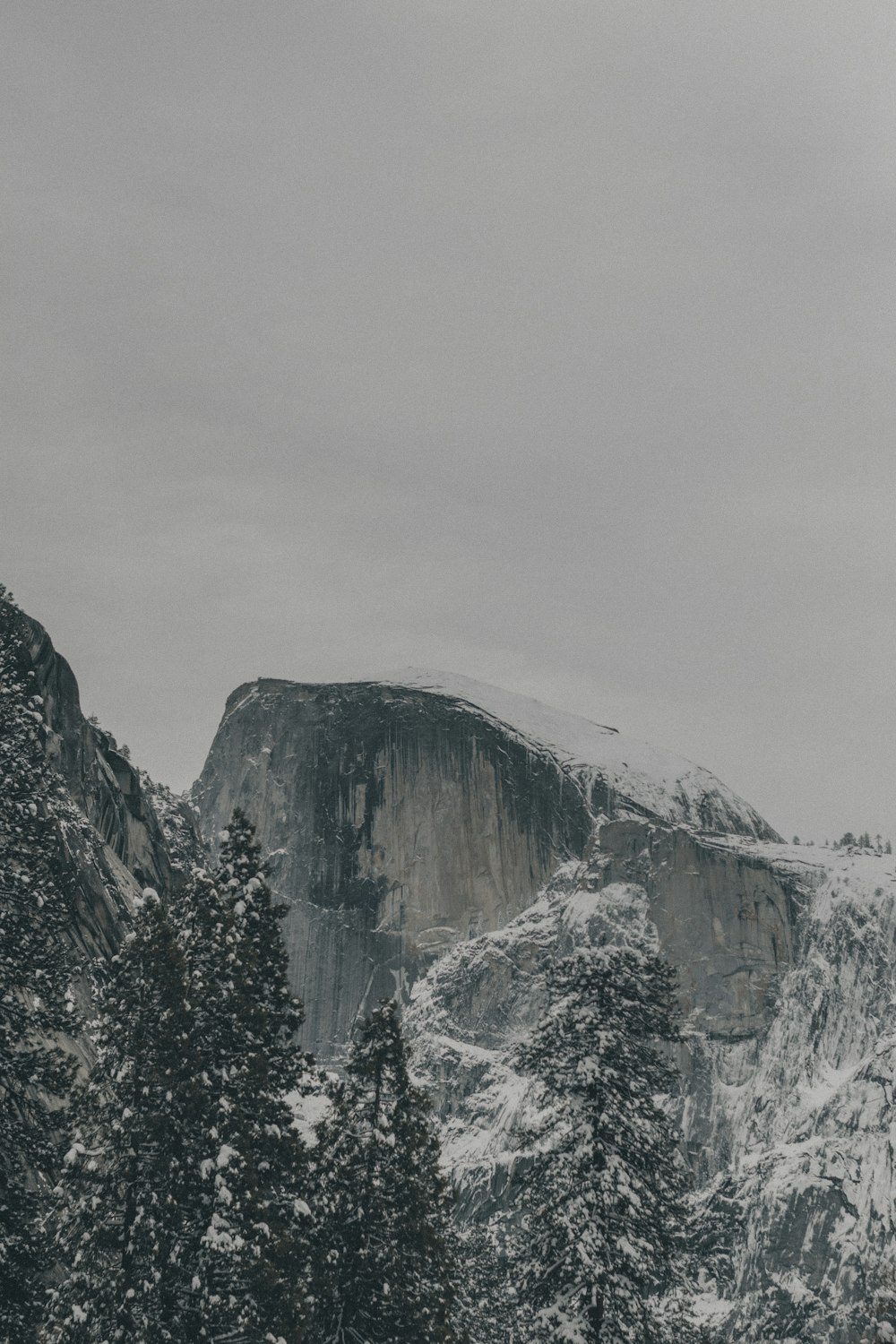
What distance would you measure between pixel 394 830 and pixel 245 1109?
13667cm

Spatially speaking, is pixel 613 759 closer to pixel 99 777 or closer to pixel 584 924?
pixel 584 924

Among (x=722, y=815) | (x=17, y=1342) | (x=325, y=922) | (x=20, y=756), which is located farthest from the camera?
(x=722, y=815)

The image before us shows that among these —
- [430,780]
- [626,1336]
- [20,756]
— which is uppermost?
[430,780]

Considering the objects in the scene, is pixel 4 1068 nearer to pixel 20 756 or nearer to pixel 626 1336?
pixel 20 756

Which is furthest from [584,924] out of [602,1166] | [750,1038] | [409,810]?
[602,1166]

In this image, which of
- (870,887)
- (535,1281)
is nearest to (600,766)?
(870,887)

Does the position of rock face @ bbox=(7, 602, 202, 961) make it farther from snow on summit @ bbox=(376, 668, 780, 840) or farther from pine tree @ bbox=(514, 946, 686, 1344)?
snow on summit @ bbox=(376, 668, 780, 840)

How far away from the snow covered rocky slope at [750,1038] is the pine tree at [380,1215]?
8272cm

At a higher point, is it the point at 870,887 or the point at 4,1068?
the point at 870,887

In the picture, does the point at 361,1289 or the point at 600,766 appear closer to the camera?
the point at 361,1289

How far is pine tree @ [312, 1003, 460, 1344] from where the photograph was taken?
24703mm

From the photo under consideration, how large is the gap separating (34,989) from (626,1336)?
1153cm

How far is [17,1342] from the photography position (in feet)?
70.7

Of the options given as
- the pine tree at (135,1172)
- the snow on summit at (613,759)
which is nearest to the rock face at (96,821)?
the pine tree at (135,1172)
